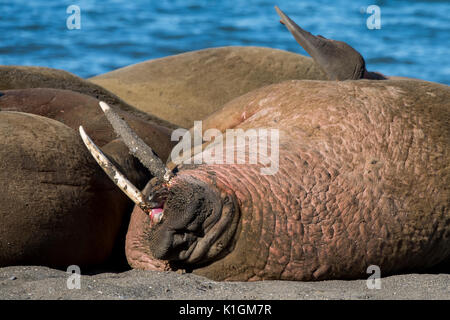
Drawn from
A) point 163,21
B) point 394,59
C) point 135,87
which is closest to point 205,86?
point 135,87

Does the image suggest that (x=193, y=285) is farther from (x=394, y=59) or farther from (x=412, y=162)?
(x=394, y=59)

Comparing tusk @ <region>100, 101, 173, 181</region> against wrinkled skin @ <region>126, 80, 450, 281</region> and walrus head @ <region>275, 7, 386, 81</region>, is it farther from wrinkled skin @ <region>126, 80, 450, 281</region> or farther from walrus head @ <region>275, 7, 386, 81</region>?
walrus head @ <region>275, 7, 386, 81</region>

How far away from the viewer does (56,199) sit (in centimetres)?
322

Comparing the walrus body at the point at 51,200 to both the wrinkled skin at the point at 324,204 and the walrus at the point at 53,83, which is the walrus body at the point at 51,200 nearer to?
the wrinkled skin at the point at 324,204

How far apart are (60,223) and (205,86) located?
10.2ft

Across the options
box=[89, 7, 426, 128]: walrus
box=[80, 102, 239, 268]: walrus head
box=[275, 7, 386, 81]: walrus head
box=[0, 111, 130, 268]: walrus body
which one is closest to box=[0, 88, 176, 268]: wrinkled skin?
box=[0, 111, 130, 268]: walrus body

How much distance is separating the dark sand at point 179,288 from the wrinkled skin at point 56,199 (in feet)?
0.40

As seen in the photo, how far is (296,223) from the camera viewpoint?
311 cm

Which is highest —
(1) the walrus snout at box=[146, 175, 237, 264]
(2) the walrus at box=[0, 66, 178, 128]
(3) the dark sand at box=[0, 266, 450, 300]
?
(2) the walrus at box=[0, 66, 178, 128]

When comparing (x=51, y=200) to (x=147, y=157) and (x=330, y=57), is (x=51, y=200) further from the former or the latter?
(x=330, y=57)

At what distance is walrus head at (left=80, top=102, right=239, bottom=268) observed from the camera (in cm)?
298

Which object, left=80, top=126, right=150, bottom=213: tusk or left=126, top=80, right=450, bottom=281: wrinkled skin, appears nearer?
left=80, top=126, right=150, bottom=213: tusk

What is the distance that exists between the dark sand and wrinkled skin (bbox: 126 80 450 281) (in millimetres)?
89

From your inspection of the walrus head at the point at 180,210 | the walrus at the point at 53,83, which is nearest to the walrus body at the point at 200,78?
the walrus at the point at 53,83
